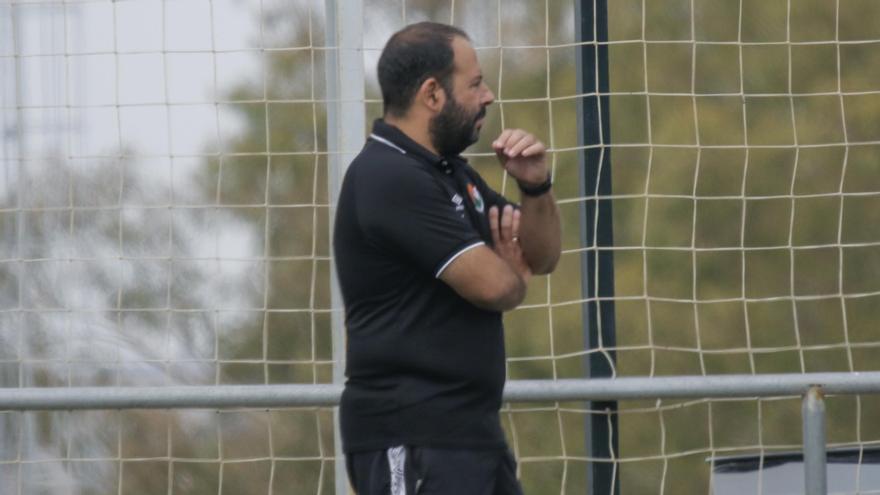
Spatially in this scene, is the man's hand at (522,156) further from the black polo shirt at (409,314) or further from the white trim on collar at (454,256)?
the white trim on collar at (454,256)

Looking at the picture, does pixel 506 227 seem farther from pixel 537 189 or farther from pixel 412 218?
pixel 412 218

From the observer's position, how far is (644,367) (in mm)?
11539

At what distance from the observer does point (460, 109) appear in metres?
3.60

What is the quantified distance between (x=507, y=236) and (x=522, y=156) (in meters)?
0.19

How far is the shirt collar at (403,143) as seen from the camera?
11.6ft

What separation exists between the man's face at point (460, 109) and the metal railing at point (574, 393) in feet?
3.59

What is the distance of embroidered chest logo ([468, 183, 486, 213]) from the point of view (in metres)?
3.66

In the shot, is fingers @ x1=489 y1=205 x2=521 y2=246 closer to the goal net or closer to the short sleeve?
the short sleeve

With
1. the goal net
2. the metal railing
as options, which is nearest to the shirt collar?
the metal railing

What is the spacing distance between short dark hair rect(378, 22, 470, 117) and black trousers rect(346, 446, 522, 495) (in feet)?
2.51

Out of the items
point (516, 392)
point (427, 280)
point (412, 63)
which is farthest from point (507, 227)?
point (516, 392)

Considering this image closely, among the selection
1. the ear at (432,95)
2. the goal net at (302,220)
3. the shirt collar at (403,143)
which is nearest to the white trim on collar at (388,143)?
the shirt collar at (403,143)

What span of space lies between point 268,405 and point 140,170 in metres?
1.96

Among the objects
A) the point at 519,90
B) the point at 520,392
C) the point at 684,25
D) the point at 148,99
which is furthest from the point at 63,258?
the point at 684,25
